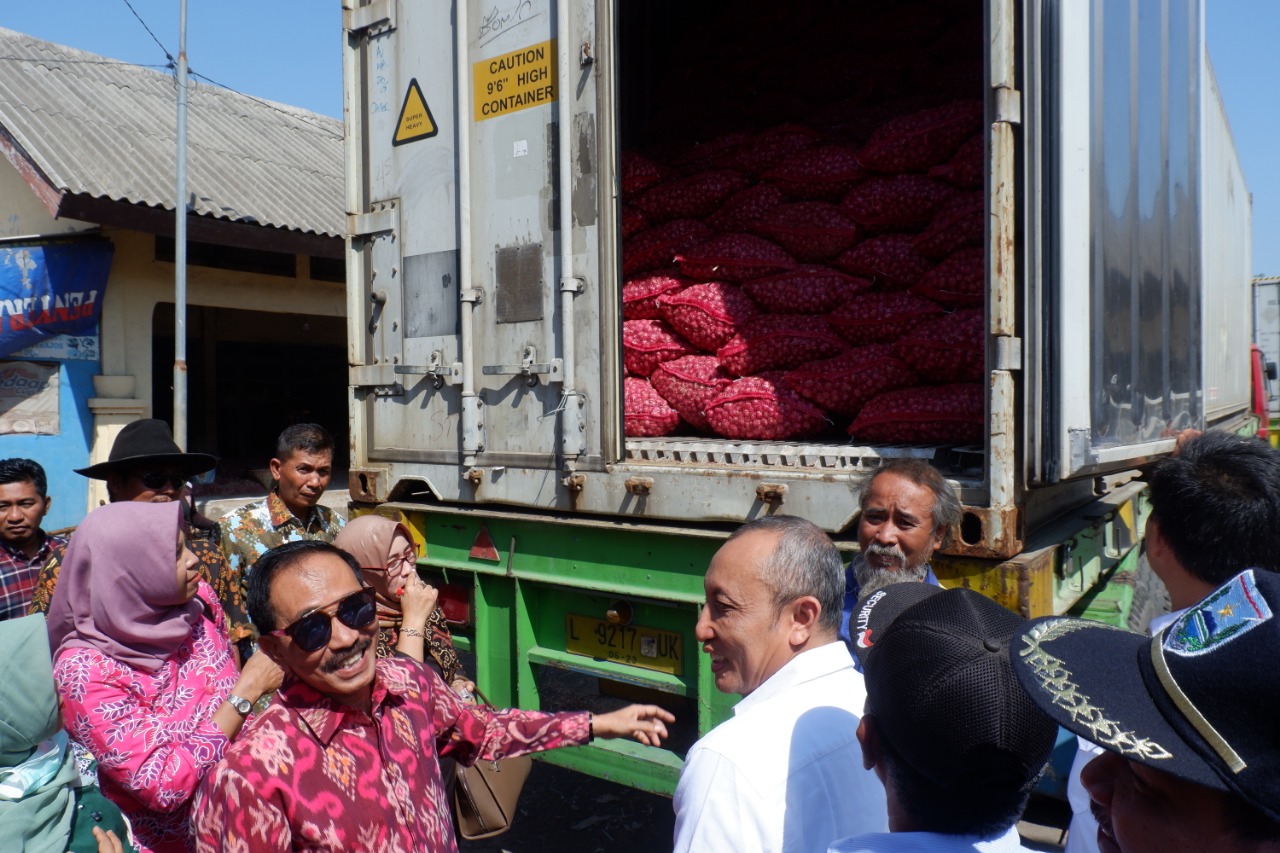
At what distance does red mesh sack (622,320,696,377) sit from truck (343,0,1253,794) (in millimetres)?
45

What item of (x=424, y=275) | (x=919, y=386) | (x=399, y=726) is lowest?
(x=399, y=726)

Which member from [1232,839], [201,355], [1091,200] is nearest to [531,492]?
[1091,200]

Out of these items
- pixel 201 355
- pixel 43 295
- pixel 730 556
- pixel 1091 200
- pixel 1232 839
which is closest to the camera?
pixel 1232 839

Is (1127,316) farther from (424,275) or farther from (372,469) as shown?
(372,469)

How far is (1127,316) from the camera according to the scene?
2775 mm

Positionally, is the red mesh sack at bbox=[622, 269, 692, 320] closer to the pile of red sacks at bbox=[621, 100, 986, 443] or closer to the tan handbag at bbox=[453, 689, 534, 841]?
the pile of red sacks at bbox=[621, 100, 986, 443]

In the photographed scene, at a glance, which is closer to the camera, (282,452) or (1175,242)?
(282,452)

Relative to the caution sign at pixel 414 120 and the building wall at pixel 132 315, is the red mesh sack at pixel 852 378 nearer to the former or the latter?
the caution sign at pixel 414 120

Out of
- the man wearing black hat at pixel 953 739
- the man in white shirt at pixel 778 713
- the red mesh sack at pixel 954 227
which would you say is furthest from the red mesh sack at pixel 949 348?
the man wearing black hat at pixel 953 739

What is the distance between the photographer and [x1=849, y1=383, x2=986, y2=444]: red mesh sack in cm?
294

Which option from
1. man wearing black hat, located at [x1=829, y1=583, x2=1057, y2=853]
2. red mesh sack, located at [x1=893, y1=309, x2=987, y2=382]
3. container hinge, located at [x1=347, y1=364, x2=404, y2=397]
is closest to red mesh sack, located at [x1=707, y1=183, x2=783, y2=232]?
red mesh sack, located at [x1=893, y1=309, x2=987, y2=382]

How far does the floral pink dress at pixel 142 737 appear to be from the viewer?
69.7 inches

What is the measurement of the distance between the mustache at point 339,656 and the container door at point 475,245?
4.55 ft

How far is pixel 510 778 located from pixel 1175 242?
295 cm
